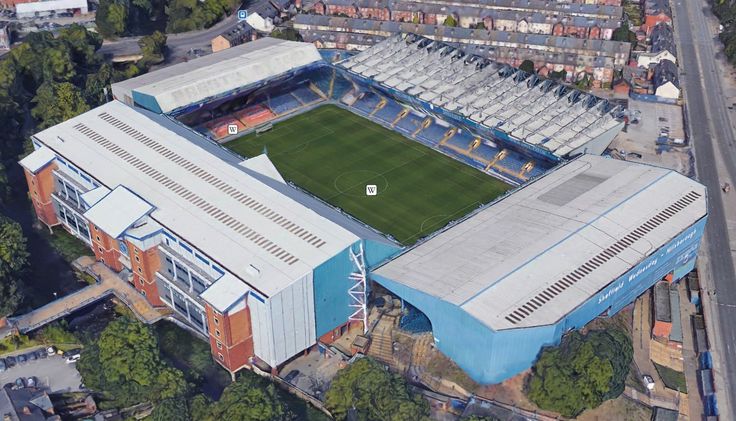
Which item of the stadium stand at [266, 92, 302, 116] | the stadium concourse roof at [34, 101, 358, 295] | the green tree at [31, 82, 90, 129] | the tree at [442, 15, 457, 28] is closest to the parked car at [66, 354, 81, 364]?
the stadium concourse roof at [34, 101, 358, 295]

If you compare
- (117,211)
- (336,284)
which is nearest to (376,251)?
(336,284)

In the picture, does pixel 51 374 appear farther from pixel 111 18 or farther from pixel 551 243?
pixel 111 18

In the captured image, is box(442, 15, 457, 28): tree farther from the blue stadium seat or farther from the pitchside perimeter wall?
the pitchside perimeter wall

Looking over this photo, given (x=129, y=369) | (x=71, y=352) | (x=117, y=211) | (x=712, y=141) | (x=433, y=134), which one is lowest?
(x=71, y=352)

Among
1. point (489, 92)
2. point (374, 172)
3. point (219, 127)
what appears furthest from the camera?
point (219, 127)

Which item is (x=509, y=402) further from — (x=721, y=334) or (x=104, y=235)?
(x=104, y=235)

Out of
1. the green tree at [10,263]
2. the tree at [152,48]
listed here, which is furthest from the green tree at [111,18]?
the green tree at [10,263]
